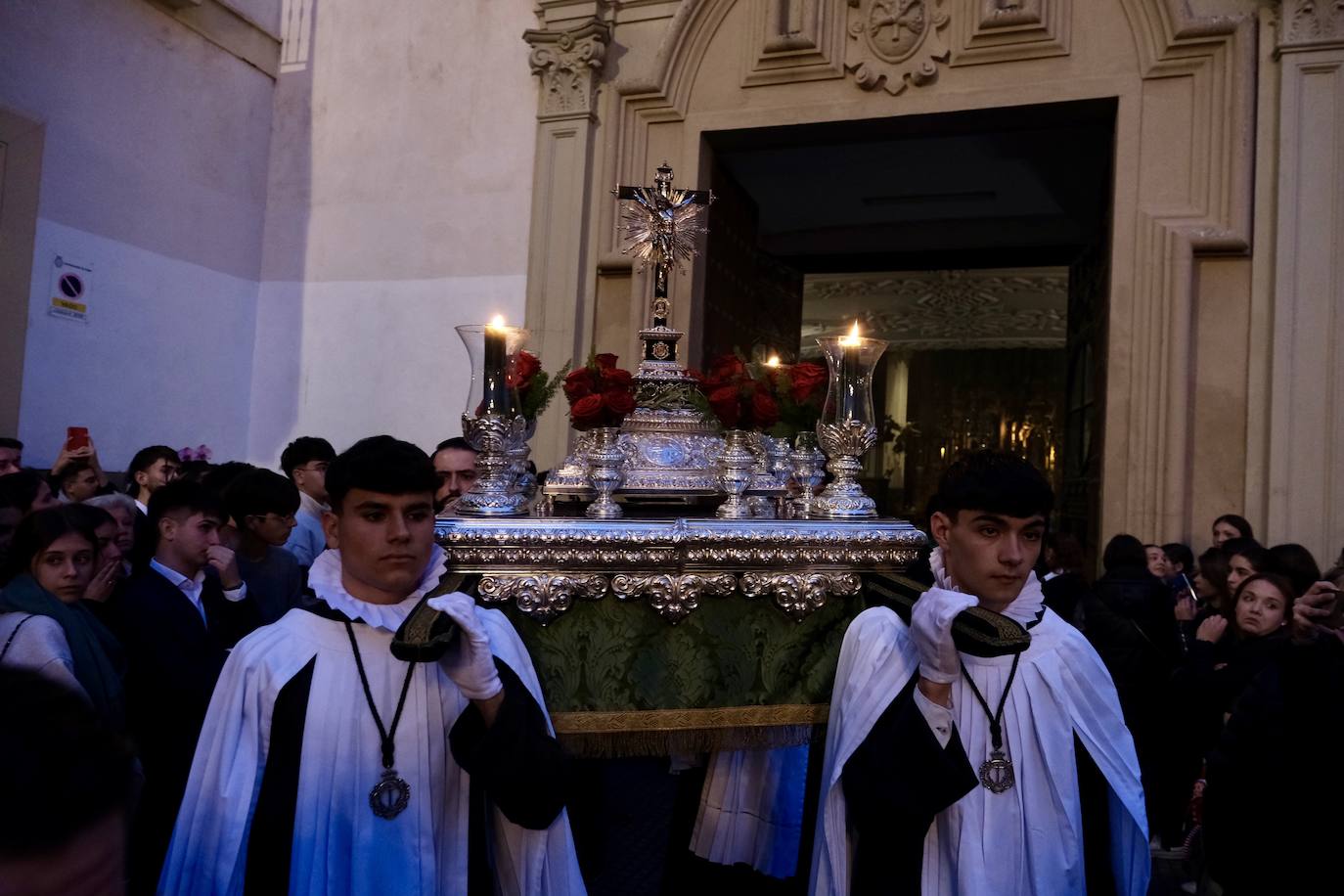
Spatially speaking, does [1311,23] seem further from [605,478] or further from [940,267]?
[940,267]

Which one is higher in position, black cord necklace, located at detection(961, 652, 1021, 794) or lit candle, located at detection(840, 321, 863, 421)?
lit candle, located at detection(840, 321, 863, 421)

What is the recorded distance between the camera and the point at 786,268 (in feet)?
27.5

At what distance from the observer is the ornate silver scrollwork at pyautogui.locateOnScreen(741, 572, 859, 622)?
2451 millimetres

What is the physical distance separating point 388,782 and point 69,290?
5345mm

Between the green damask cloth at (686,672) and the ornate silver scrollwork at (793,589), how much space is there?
1.1 inches

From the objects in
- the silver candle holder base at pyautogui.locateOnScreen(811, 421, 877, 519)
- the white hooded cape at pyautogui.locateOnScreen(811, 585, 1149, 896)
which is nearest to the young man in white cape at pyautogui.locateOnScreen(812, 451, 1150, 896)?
the white hooded cape at pyautogui.locateOnScreen(811, 585, 1149, 896)

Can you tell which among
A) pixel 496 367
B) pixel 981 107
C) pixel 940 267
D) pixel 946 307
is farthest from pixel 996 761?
pixel 946 307

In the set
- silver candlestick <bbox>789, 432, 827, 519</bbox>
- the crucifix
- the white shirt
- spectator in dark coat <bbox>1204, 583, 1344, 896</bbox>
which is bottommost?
spectator in dark coat <bbox>1204, 583, 1344, 896</bbox>

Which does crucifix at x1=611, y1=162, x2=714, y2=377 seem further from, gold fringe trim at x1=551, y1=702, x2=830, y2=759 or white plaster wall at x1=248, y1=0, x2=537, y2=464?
white plaster wall at x1=248, y1=0, x2=537, y2=464

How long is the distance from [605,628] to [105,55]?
5.84 meters

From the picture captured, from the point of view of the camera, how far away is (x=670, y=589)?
2.41 meters

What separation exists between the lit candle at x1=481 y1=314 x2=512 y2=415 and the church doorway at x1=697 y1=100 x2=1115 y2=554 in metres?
1.19


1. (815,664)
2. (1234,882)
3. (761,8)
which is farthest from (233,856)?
(761,8)

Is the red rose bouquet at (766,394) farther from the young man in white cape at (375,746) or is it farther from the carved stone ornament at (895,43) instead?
the carved stone ornament at (895,43)
